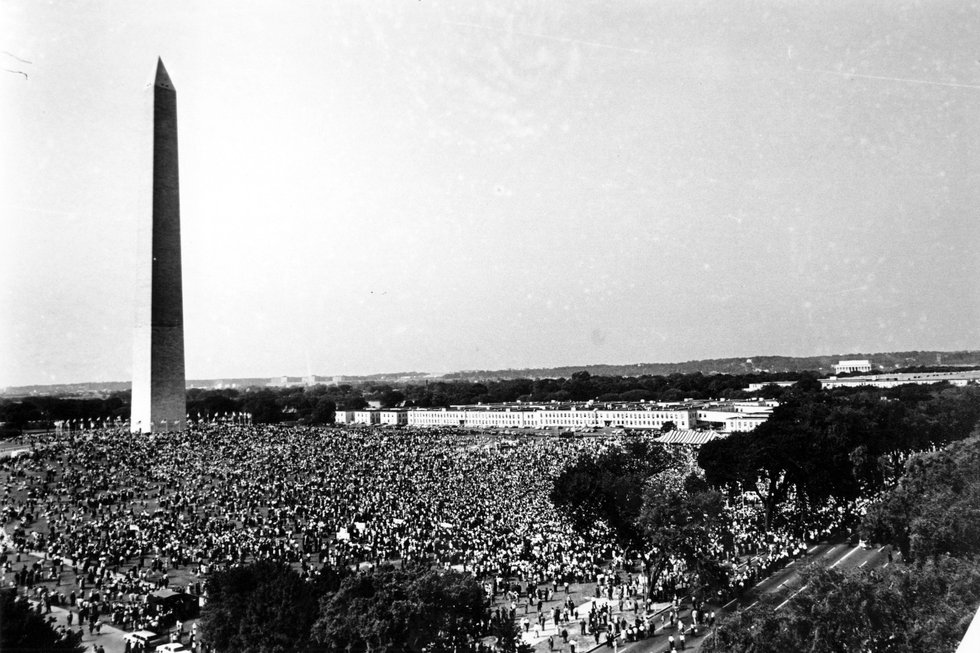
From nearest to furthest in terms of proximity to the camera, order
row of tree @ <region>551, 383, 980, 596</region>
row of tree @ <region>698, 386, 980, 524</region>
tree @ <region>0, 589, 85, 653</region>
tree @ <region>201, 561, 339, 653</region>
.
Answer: tree @ <region>0, 589, 85, 653</region>
tree @ <region>201, 561, 339, 653</region>
row of tree @ <region>551, 383, 980, 596</region>
row of tree @ <region>698, 386, 980, 524</region>

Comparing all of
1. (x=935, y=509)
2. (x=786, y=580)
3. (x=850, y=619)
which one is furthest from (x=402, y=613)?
(x=786, y=580)

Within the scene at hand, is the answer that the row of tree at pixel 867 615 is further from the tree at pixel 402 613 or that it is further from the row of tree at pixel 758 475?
the tree at pixel 402 613

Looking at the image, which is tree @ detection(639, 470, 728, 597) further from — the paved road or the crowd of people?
the crowd of people

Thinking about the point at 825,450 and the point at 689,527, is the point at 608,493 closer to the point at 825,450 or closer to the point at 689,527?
the point at 689,527

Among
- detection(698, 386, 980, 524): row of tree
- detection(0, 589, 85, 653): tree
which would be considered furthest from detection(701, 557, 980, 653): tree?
detection(698, 386, 980, 524): row of tree

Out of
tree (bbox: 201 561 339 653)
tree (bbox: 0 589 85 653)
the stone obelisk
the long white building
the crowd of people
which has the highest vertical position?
the stone obelisk

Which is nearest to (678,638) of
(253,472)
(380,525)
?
(380,525)

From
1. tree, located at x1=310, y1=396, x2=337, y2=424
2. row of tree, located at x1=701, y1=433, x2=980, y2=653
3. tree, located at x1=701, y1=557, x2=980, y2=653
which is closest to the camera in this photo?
row of tree, located at x1=701, y1=433, x2=980, y2=653
